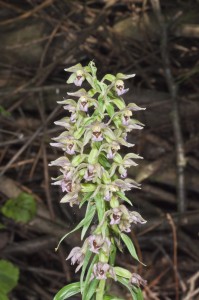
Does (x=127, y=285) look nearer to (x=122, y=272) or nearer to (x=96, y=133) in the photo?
(x=122, y=272)

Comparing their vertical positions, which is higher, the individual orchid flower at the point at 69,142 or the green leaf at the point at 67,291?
the individual orchid flower at the point at 69,142

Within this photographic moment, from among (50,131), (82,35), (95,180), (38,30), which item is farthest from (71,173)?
(38,30)

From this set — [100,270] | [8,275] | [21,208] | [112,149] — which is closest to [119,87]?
[112,149]

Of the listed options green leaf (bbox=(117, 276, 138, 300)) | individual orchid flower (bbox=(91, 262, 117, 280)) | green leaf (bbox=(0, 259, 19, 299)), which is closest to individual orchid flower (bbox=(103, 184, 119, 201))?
individual orchid flower (bbox=(91, 262, 117, 280))

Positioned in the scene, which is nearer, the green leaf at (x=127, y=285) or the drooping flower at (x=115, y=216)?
the drooping flower at (x=115, y=216)

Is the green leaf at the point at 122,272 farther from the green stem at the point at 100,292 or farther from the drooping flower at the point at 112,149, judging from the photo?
the drooping flower at the point at 112,149

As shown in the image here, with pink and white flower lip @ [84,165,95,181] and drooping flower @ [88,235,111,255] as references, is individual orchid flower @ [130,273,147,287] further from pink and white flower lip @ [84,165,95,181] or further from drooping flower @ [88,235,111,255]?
pink and white flower lip @ [84,165,95,181]

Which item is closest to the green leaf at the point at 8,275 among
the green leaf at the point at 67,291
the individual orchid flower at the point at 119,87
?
the green leaf at the point at 67,291

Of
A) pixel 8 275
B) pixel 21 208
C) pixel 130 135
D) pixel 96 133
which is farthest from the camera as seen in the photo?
pixel 130 135
